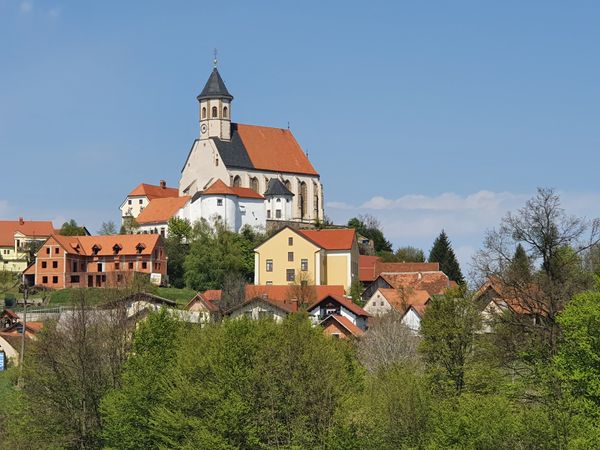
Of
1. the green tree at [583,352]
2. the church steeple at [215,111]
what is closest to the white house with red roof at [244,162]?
the church steeple at [215,111]

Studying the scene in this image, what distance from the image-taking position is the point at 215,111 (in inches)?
4749

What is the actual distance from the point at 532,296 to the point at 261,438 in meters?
9.40

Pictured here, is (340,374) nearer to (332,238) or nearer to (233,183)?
(332,238)

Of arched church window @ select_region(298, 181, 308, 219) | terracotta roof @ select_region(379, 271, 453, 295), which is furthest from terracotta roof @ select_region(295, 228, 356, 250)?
arched church window @ select_region(298, 181, 308, 219)

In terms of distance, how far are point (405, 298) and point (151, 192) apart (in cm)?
4508

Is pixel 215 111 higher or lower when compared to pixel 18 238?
higher

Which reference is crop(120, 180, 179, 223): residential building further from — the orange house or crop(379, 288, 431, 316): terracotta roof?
crop(379, 288, 431, 316): terracotta roof

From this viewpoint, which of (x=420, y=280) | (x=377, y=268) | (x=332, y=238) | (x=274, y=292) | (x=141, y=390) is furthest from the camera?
(x=377, y=268)

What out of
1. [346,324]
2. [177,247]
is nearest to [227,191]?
[177,247]

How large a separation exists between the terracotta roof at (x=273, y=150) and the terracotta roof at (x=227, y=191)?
685 centimetres

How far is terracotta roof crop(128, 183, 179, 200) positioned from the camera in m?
124

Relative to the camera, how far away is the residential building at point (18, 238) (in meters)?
119

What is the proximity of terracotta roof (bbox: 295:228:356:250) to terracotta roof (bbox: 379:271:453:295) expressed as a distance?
4.24m

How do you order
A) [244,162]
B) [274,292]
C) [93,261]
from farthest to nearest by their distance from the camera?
1. [244,162]
2. [93,261]
3. [274,292]
